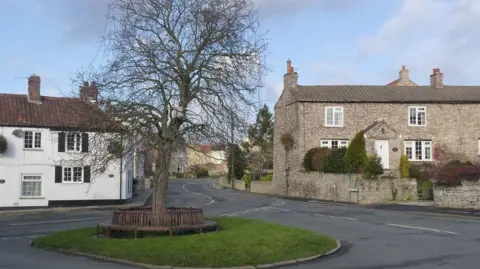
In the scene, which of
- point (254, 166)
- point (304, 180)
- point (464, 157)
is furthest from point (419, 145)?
point (254, 166)

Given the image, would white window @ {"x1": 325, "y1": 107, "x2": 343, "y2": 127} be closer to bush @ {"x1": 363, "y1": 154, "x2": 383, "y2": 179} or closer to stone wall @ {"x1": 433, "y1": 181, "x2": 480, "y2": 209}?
bush @ {"x1": 363, "y1": 154, "x2": 383, "y2": 179}

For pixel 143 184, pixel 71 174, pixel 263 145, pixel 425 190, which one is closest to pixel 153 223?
pixel 71 174

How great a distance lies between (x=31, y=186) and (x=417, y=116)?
105 feet

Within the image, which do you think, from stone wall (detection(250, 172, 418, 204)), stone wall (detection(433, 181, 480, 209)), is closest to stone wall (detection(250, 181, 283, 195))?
stone wall (detection(250, 172, 418, 204))

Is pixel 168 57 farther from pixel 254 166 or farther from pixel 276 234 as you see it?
pixel 254 166

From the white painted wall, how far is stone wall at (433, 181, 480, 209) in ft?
65.7

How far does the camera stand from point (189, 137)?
17.9 metres

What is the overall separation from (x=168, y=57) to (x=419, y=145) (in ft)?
113

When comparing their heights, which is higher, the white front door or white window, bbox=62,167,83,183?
the white front door

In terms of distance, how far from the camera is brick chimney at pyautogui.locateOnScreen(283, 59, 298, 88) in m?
49.2

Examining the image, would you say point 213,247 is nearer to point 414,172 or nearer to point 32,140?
point 32,140

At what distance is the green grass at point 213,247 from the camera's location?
1274 cm

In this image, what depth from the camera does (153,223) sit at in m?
17.0

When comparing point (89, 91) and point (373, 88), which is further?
point (373, 88)
